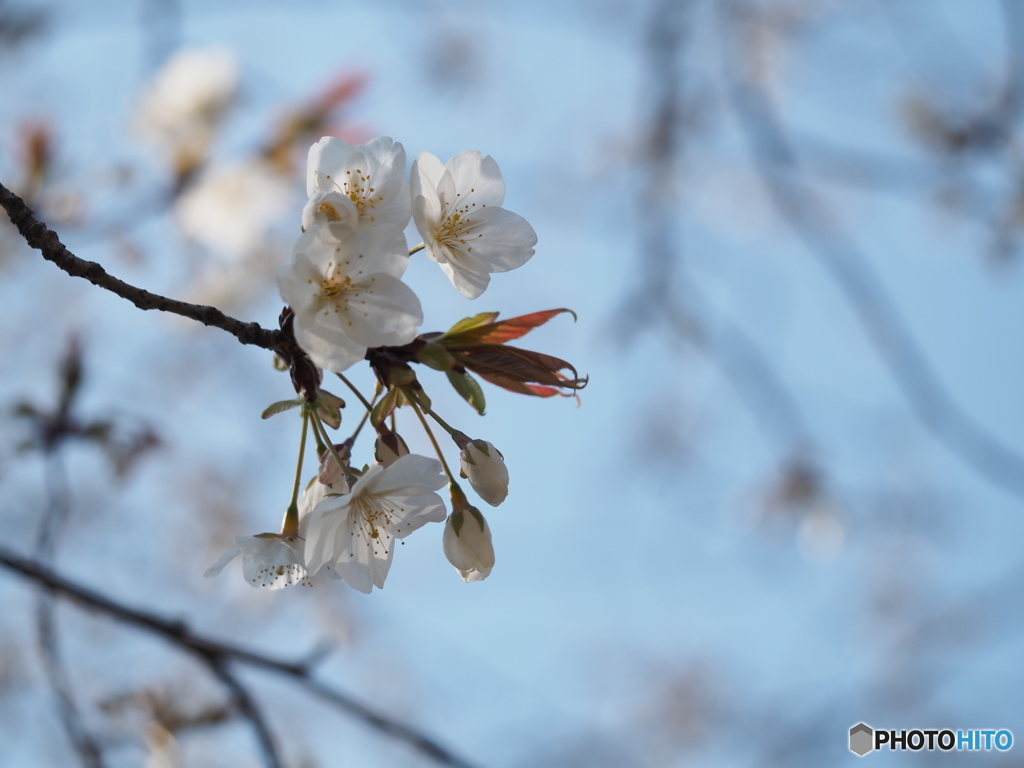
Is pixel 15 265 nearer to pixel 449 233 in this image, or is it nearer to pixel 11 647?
pixel 449 233

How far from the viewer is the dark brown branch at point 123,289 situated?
2.91 feet

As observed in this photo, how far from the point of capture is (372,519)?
3.60 feet

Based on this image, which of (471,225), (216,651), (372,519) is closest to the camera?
(372,519)

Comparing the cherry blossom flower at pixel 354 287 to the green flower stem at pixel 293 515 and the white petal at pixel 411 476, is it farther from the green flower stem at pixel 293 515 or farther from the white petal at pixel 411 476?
the green flower stem at pixel 293 515

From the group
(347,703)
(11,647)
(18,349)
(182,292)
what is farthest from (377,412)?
(11,647)

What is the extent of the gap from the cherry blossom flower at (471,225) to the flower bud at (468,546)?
0.33m

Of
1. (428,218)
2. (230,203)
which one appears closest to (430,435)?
(428,218)

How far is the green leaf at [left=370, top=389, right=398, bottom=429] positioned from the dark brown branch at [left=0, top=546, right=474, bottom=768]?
2.65ft

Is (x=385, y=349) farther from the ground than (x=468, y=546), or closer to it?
farther from the ground

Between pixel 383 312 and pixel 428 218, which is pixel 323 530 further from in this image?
pixel 428 218

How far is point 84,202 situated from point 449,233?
1.97m

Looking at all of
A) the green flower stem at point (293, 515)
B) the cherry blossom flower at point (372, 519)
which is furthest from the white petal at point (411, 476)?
the green flower stem at point (293, 515)

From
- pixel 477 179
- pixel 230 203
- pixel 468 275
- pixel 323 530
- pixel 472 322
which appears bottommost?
pixel 323 530

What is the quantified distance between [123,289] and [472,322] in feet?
1.41
